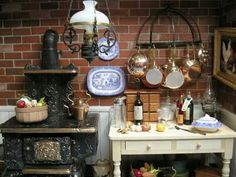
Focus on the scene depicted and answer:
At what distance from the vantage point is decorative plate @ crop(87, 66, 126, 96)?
266cm

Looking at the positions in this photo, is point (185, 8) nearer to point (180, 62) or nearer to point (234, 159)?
point (180, 62)

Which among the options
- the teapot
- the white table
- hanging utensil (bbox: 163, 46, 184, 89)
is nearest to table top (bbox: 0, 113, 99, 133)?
the white table

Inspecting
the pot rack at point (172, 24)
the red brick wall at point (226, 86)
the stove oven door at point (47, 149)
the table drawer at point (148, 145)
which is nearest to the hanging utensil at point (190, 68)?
the pot rack at point (172, 24)

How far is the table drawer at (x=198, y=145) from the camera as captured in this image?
2244 millimetres

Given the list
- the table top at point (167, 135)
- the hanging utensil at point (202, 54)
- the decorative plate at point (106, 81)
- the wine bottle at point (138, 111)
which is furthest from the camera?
the decorative plate at point (106, 81)

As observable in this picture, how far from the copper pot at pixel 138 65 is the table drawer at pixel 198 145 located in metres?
0.68

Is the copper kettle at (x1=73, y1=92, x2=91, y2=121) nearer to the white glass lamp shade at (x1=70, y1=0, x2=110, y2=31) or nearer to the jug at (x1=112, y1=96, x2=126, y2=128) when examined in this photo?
the jug at (x1=112, y1=96, x2=126, y2=128)

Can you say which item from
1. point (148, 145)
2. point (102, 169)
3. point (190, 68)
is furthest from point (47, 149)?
point (190, 68)

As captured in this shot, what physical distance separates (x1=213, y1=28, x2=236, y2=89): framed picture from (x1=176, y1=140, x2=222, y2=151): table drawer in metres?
0.47

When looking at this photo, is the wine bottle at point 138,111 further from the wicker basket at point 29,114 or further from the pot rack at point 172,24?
the wicker basket at point 29,114

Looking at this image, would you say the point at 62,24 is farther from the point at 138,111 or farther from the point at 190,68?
the point at 190,68

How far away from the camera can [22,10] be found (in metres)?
2.63

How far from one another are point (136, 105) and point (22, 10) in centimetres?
136

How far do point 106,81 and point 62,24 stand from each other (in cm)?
67
